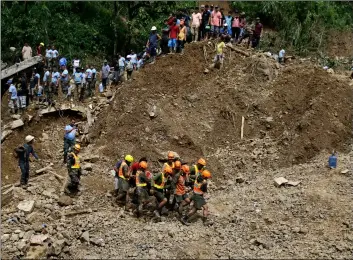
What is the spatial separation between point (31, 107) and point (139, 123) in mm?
Answer: 5224

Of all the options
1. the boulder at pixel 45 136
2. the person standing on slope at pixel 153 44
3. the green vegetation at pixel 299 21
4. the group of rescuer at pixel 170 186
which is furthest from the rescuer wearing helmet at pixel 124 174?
the green vegetation at pixel 299 21

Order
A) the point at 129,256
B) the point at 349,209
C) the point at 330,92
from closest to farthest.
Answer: the point at 129,256
the point at 349,209
the point at 330,92

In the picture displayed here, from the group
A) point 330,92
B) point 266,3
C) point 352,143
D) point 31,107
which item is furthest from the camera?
point 266,3

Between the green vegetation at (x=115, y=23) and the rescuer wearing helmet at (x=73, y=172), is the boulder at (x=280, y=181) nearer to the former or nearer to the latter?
the rescuer wearing helmet at (x=73, y=172)

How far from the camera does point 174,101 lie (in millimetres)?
15617

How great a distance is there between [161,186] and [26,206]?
11.1 ft

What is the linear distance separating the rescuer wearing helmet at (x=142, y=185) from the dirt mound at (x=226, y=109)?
2751 millimetres

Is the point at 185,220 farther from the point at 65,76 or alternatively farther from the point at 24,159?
the point at 65,76

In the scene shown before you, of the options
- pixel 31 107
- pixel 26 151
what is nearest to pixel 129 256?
pixel 26 151

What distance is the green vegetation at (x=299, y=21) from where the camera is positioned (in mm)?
23156

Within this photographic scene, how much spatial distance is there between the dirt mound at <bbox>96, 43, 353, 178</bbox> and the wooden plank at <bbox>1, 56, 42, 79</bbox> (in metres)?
5.45

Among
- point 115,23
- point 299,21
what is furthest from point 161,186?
point 299,21

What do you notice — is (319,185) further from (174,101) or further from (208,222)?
(174,101)

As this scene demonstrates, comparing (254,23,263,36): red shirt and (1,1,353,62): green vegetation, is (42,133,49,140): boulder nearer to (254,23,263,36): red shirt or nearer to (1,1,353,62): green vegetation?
(1,1,353,62): green vegetation
